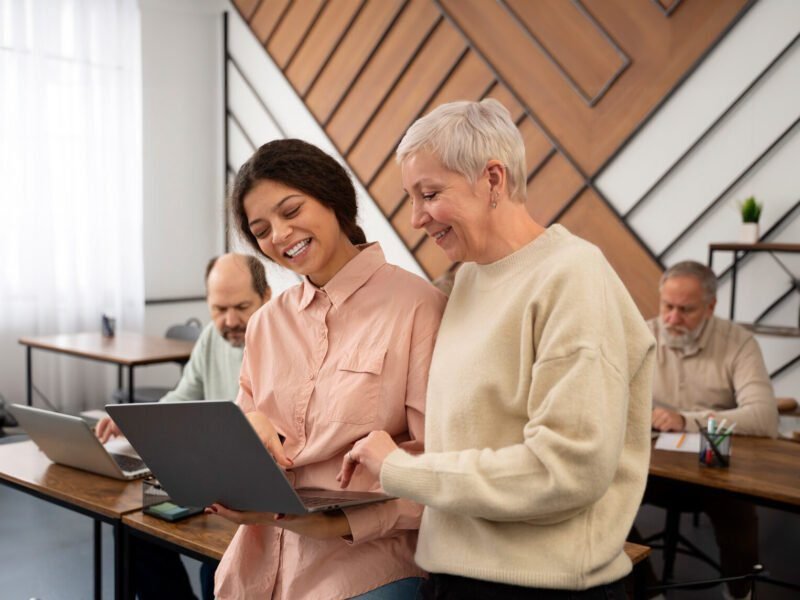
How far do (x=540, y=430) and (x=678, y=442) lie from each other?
5.85ft

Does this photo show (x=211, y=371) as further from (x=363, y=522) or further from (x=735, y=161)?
(x=735, y=161)

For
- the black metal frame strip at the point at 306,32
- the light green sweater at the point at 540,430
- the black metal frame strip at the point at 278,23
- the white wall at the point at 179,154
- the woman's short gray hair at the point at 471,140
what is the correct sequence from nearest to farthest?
1. the light green sweater at the point at 540,430
2. the woman's short gray hair at the point at 471,140
3. the black metal frame strip at the point at 306,32
4. the black metal frame strip at the point at 278,23
5. the white wall at the point at 179,154

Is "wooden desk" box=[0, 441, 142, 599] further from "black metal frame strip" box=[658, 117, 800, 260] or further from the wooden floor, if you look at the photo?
"black metal frame strip" box=[658, 117, 800, 260]

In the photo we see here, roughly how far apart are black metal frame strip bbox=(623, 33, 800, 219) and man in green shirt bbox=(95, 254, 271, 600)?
280cm

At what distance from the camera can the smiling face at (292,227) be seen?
1.46 metres

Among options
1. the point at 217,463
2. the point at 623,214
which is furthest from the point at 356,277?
the point at 623,214

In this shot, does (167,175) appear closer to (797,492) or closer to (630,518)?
(797,492)

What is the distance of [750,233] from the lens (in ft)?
14.3

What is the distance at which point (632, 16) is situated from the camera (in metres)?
4.88

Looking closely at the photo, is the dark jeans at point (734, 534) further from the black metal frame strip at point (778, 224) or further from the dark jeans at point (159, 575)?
the black metal frame strip at point (778, 224)

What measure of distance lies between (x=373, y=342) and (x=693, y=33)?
3965 mm

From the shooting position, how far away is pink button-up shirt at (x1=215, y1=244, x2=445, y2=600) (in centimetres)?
140

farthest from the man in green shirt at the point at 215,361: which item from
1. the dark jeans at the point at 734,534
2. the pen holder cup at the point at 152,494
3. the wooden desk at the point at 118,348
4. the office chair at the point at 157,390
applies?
the office chair at the point at 157,390

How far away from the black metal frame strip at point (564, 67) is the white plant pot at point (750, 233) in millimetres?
1216
